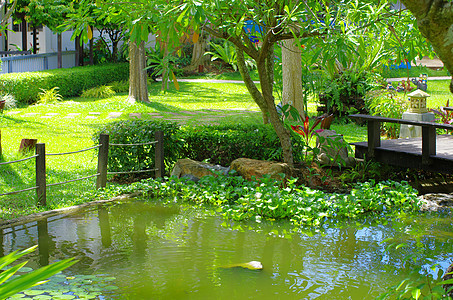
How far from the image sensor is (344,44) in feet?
16.3

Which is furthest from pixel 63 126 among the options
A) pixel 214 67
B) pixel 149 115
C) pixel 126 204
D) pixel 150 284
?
pixel 214 67

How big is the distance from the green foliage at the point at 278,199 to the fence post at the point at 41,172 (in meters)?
1.13

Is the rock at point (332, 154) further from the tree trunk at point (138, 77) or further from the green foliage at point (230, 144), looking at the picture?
the tree trunk at point (138, 77)

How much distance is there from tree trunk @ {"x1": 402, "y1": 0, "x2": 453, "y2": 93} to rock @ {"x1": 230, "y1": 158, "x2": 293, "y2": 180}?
473 centimetres

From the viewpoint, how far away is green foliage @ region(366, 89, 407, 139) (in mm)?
11617

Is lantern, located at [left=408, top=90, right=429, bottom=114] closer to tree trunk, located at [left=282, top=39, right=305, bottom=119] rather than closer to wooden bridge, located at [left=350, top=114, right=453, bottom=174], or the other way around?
wooden bridge, located at [left=350, top=114, right=453, bottom=174]

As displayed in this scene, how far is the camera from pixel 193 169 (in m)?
7.99

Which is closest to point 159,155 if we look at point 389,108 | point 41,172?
point 41,172

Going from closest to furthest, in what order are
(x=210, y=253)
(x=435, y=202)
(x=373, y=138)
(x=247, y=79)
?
(x=210, y=253) < (x=435, y=202) < (x=373, y=138) < (x=247, y=79)

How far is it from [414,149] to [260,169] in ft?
8.53

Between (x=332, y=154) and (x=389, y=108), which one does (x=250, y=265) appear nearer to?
(x=332, y=154)

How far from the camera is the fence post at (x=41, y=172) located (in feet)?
21.1

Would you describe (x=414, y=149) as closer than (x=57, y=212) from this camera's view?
No

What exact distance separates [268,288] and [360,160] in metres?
4.92
